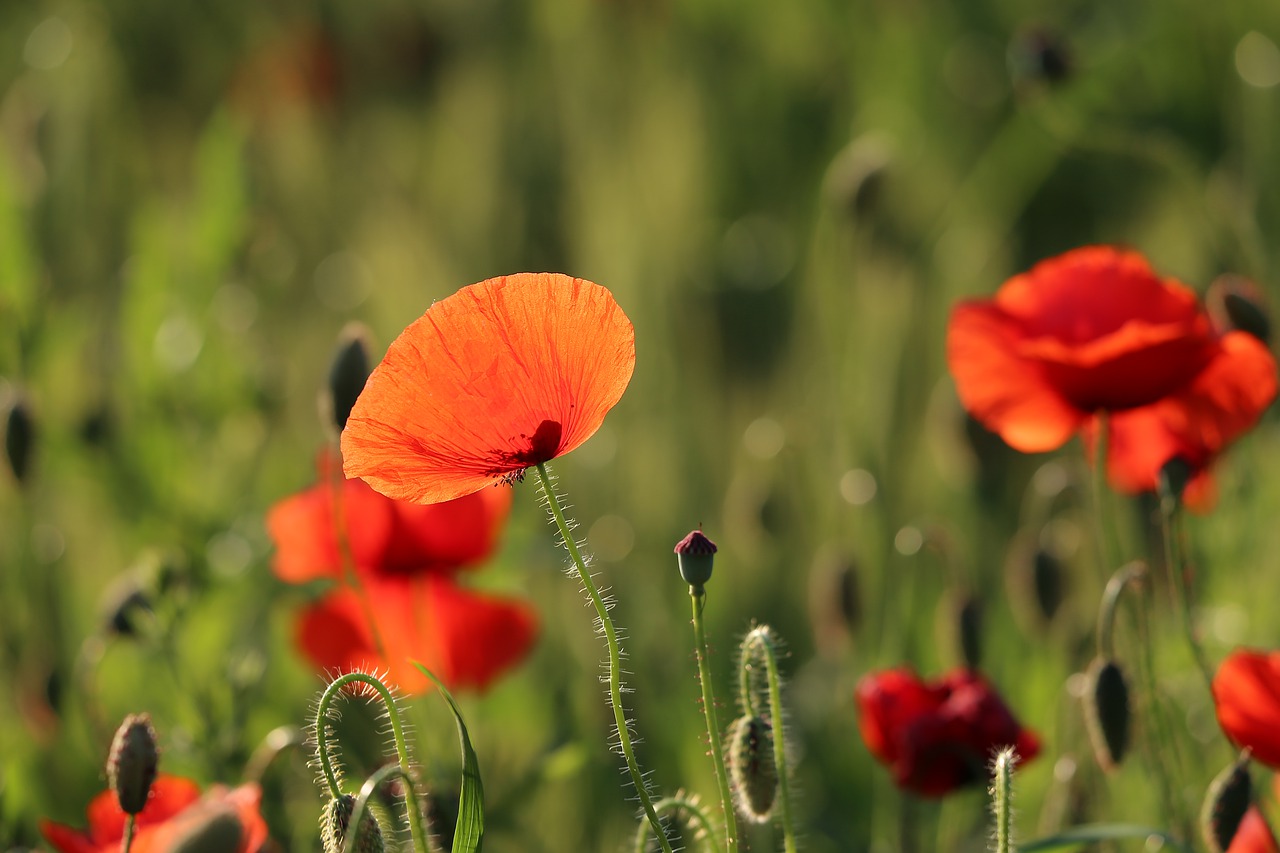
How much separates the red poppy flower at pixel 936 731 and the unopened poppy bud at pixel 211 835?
1.19 ft

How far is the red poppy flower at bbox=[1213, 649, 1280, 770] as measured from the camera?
2.11ft

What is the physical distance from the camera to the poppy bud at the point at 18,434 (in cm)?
92

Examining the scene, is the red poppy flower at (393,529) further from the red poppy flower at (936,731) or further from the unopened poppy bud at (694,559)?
the unopened poppy bud at (694,559)

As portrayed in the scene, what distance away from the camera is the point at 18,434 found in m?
0.93

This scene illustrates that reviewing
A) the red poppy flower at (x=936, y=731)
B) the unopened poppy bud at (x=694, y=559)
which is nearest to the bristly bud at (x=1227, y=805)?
the red poppy flower at (x=936, y=731)

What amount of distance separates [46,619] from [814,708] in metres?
0.64

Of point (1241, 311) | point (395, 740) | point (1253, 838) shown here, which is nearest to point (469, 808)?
point (395, 740)

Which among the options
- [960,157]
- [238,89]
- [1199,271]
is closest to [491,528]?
[1199,271]

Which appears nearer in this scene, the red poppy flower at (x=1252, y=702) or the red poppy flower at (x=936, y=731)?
the red poppy flower at (x=1252, y=702)

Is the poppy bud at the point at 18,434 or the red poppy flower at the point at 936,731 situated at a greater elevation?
the poppy bud at the point at 18,434

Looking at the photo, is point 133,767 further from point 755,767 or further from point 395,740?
point 755,767

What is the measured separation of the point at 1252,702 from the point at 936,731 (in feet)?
0.56

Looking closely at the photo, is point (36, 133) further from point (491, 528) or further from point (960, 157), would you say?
point (960, 157)

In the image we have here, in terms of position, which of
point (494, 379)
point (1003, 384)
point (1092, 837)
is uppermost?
point (1003, 384)
